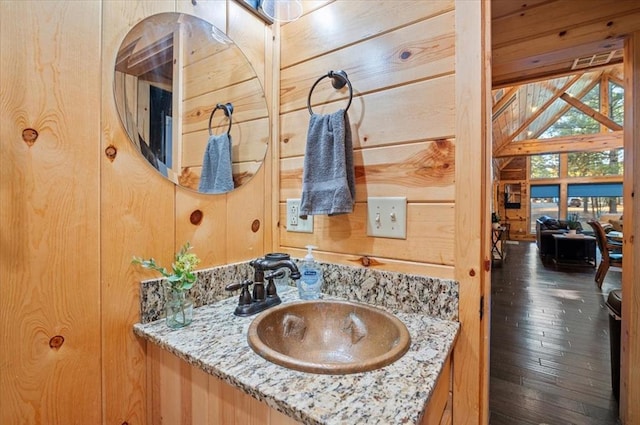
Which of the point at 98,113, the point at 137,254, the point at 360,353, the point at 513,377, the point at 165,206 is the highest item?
the point at 98,113

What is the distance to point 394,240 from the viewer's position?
940mm

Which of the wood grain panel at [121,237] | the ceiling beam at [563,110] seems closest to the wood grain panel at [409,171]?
the wood grain panel at [121,237]

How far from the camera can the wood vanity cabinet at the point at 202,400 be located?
0.58 meters

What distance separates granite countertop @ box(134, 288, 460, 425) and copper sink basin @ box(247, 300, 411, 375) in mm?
57

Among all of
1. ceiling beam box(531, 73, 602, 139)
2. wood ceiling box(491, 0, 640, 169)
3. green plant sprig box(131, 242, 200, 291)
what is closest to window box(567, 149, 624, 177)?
ceiling beam box(531, 73, 602, 139)

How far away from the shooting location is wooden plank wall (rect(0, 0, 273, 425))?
591mm

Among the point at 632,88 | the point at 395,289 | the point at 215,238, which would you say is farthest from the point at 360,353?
the point at 632,88

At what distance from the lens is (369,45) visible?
3.25 ft

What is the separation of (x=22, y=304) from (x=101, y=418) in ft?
1.13

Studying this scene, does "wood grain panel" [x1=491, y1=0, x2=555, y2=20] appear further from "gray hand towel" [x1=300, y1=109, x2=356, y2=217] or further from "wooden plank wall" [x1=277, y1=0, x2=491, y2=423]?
"gray hand towel" [x1=300, y1=109, x2=356, y2=217]

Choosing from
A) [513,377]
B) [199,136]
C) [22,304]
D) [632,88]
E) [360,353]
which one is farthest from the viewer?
[513,377]

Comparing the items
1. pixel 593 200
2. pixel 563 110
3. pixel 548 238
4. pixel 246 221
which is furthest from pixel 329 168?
pixel 593 200

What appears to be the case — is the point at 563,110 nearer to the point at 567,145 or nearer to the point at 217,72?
the point at 567,145

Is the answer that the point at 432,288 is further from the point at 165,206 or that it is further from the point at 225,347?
the point at 165,206
